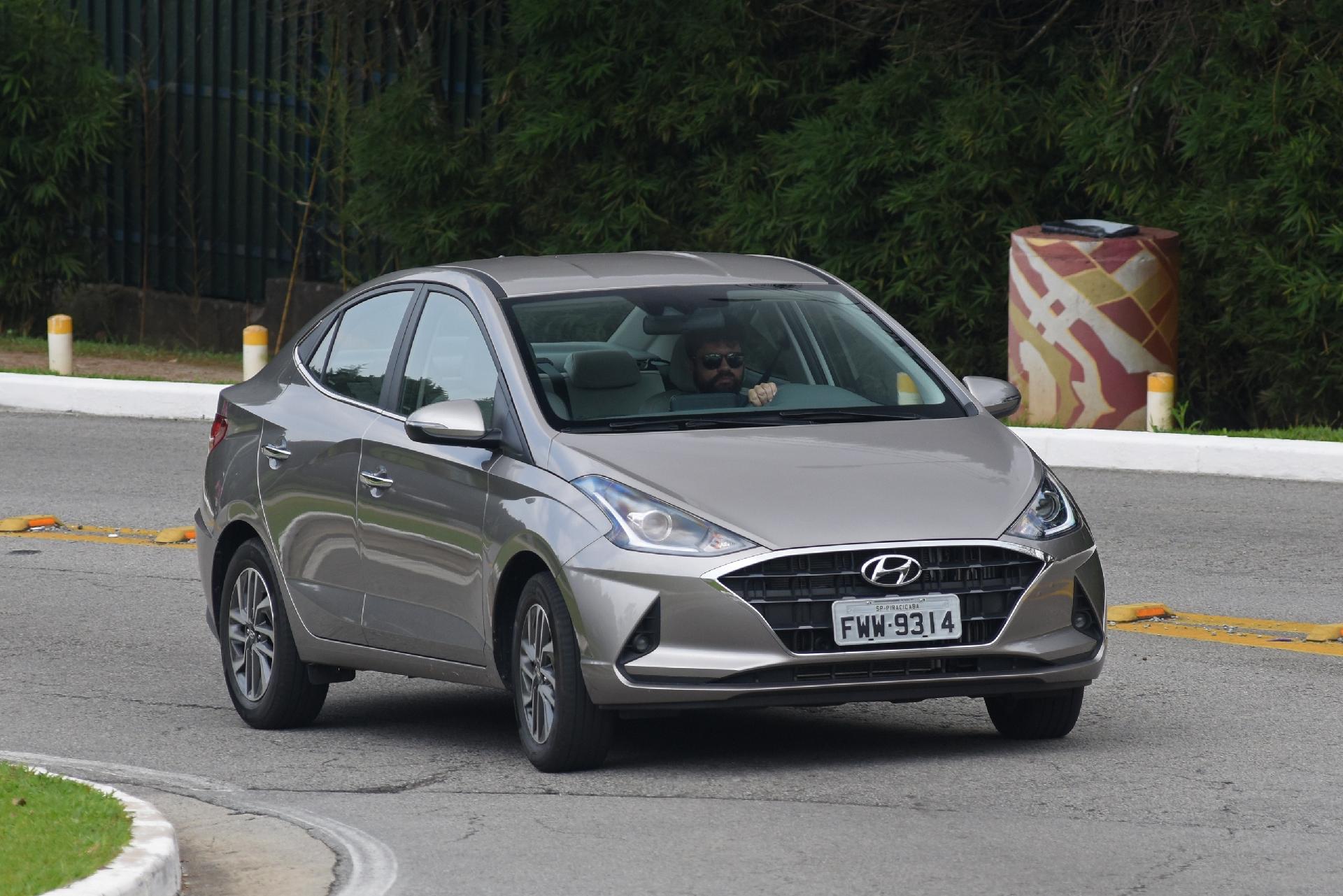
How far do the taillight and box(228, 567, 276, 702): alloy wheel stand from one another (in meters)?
0.62

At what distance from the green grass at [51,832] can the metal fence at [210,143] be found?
16.4 m

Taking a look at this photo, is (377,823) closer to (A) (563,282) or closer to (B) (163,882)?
(B) (163,882)

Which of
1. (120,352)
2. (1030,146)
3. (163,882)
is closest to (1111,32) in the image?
(1030,146)

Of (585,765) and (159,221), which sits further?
(159,221)

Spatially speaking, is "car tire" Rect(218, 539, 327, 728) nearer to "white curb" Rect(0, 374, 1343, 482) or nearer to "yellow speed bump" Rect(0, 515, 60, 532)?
"yellow speed bump" Rect(0, 515, 60, 532)

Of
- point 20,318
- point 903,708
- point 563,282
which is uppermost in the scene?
point 563,282

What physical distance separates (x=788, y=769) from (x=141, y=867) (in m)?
2.22

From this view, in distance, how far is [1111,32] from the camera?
1780cm

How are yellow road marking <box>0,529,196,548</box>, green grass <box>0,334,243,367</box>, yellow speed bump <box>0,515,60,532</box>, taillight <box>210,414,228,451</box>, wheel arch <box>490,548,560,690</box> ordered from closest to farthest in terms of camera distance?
wheel arch <box>490,548,560,690</box> < taillight <box>210,414,228,451</box> < yellow road marking <box>0,529,196,548</box> < yellow speed bump <box>0,515,60,532</box> < green grass <box>0,334,243,367</box>

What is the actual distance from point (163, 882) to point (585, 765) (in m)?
1.69

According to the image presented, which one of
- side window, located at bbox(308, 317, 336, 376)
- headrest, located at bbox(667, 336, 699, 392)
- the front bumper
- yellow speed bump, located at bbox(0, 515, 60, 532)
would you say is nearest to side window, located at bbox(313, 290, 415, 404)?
side window, located at bbox(308, 317, 336, 376)

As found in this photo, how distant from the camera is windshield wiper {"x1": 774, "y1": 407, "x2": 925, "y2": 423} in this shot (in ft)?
25.3

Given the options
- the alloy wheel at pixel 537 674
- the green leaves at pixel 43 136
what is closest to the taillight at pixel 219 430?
the alloy wheel at pixel 537 674

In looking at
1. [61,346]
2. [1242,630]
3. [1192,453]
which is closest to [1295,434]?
[1192,453]
